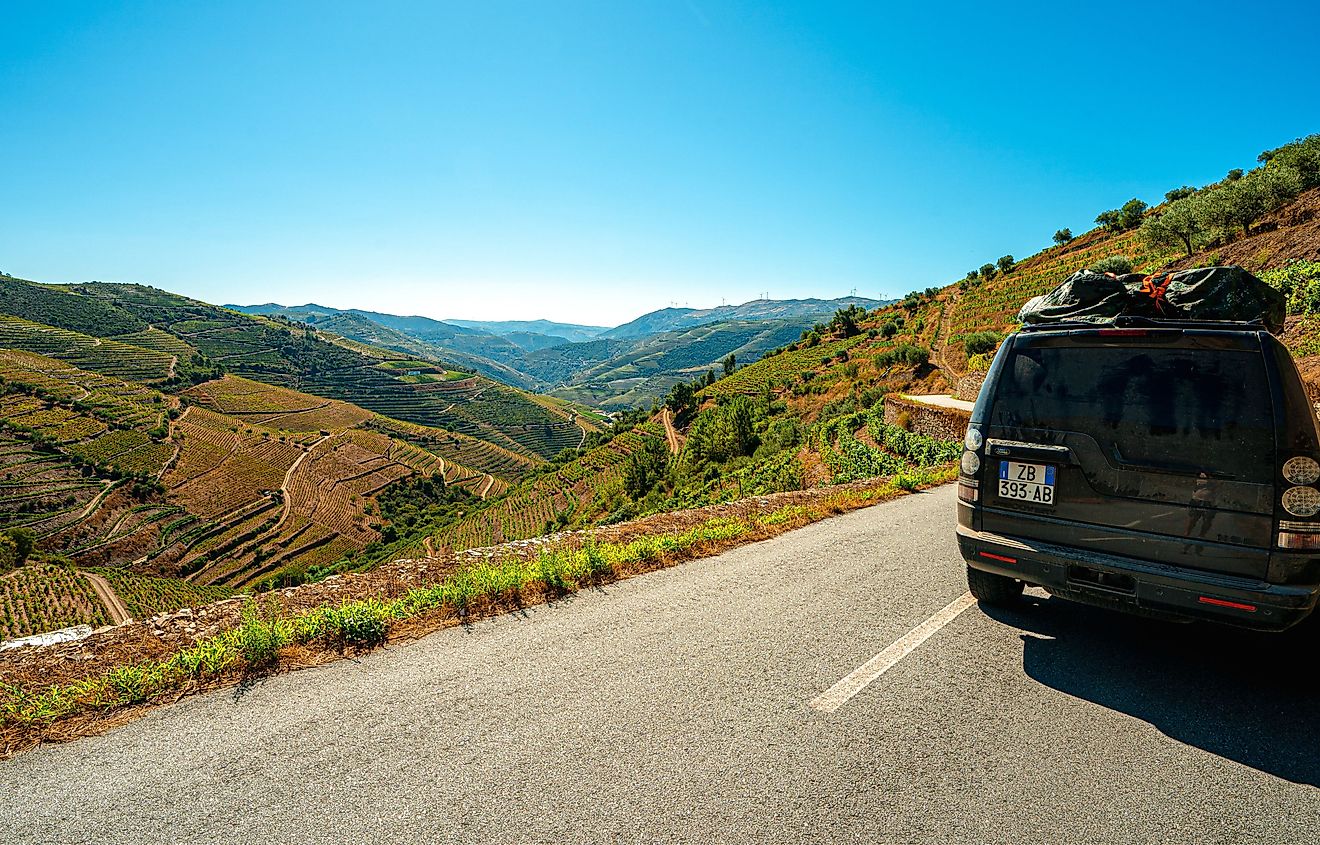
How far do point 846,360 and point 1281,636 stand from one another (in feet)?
180

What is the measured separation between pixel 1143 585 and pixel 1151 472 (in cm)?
69

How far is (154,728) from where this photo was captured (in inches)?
118

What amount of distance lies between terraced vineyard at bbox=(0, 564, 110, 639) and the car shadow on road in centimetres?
6026

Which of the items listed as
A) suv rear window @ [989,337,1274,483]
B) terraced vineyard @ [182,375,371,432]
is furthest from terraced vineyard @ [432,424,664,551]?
terraced vineyard @ [182,375,371,432]

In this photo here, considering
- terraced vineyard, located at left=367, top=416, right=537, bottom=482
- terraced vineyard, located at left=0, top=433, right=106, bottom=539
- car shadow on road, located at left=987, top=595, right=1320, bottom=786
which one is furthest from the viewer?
terraced vineyard, located at left=367, top=416, right=537, bottom=482

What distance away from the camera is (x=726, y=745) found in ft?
9.36

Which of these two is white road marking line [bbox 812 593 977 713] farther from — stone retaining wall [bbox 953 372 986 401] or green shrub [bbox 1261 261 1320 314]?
stone retaining wall [bbox 953 372 986 401]

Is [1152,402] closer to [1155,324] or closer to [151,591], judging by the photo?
[1155,324]

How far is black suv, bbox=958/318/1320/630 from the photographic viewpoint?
301cm

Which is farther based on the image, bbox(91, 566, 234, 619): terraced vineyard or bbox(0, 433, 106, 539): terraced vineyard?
bbox(0, 433, 106, 539): terraced vineyard

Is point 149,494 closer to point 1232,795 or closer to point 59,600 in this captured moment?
point 59,600

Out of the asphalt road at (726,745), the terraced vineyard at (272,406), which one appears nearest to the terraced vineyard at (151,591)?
the asphalt road at (726,745)

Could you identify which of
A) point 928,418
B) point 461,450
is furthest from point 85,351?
point 928,418

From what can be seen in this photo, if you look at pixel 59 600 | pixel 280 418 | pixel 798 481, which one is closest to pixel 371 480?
pixel 280 418
